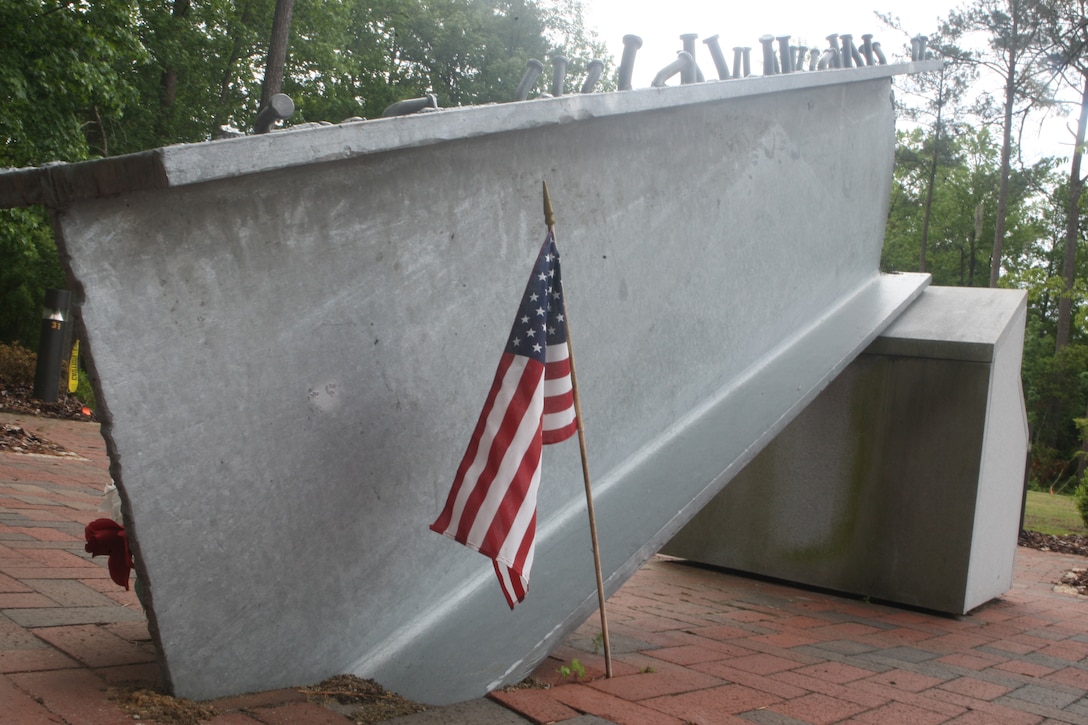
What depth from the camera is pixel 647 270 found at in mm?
4324

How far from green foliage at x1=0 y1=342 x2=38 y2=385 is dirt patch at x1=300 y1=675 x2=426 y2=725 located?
46.9 feet

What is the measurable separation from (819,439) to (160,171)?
4782 mm

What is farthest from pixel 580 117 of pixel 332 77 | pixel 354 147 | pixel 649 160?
pixel 332 77

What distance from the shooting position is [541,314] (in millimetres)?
3154

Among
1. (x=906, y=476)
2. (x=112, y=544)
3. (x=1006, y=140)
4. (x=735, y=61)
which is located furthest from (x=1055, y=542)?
(x=1006, y=140)

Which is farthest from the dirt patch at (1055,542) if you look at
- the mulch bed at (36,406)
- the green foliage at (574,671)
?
the mulch bed at (36,406)

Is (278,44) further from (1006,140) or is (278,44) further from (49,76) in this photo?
(1006,140)

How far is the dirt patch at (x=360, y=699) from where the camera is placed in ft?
9.60

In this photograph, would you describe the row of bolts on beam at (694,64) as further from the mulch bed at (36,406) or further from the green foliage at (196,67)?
the mulch bed at (36,406)

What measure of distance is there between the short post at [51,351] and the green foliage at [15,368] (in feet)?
4.34

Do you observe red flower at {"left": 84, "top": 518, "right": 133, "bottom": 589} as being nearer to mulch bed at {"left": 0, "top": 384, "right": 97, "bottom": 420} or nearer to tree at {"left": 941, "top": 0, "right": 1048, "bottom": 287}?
mulch bed at {"left": 0, "top": 384, "right": 97, "bottom": 420}

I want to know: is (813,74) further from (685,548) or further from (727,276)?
(685,548)

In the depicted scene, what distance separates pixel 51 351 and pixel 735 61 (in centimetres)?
1210

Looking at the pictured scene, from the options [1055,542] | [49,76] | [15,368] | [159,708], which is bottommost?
[1055,542]
